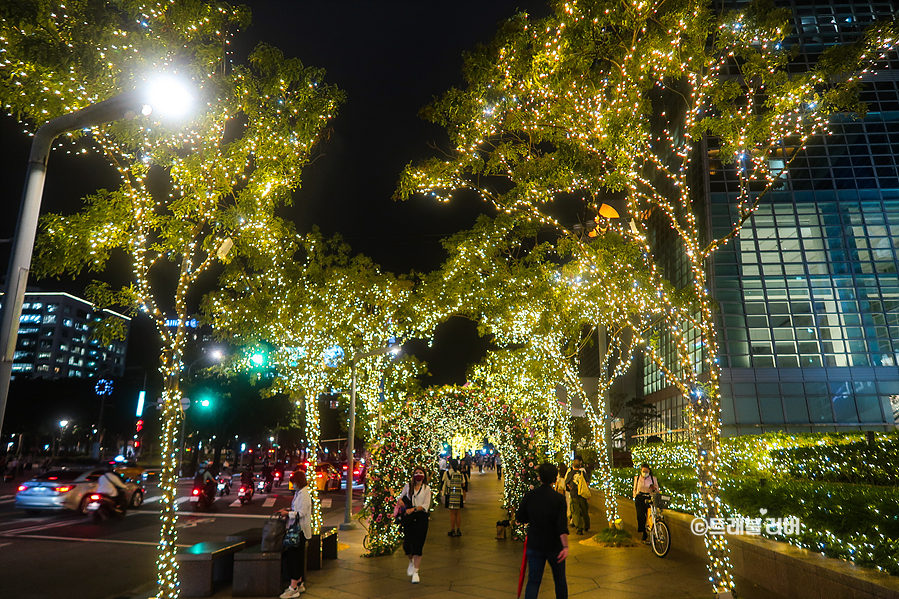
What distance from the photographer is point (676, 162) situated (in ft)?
165

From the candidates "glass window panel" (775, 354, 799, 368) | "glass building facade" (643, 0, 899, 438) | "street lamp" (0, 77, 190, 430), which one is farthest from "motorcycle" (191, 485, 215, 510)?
"glass window panel" (775, 354, 799, 368)

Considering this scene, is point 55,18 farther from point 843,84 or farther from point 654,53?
point 843,84

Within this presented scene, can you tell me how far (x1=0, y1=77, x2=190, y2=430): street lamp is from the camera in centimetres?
474

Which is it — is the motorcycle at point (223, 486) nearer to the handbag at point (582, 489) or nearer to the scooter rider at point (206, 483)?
the scooter rider at point (206, 483)

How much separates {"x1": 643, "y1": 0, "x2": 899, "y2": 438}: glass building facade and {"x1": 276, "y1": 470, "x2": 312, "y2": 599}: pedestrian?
34.7 meters

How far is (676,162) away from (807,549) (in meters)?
48.3

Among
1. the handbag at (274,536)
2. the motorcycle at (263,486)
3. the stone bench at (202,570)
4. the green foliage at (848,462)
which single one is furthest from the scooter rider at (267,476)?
the green foliage at (848,462)

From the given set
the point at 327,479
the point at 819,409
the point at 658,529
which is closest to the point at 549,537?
the point at 658,529

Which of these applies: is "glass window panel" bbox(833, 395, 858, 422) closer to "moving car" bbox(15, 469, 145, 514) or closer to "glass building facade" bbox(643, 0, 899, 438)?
"glass building facade" bbox(643, 0, 899, 438)

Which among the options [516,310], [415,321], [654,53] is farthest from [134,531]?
[654,53]

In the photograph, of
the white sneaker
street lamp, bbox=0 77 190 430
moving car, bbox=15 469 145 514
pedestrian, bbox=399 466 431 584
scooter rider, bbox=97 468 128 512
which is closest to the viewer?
street lamp, bbox=0 77 190 430

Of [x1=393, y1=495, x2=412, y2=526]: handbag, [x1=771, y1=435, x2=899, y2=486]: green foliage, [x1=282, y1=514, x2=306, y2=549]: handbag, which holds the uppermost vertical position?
[x1=771, y1=435, x2=899, y2=486]: green foliage

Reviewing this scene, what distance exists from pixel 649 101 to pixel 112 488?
18.4 m

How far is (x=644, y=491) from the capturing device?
39.0 feet
